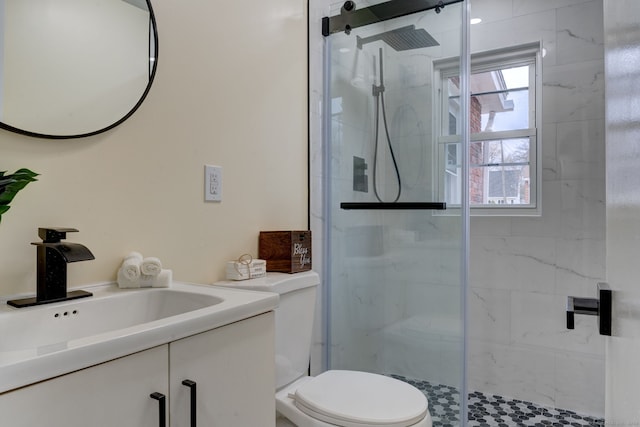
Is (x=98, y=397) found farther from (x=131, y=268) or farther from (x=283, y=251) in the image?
(x=283, y=251)

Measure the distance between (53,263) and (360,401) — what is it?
0.95 meters

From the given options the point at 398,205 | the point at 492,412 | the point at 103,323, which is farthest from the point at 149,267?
the point at 492,412

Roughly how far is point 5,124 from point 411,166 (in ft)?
5.08

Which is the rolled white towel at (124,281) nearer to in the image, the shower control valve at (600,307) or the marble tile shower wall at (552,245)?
the shower control valve at (600,307)

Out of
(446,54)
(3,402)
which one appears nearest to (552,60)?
(446,54)

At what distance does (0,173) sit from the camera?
84 centimetres

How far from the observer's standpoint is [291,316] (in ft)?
4.80

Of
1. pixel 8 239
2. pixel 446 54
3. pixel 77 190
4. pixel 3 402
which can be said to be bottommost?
pixel 3 402

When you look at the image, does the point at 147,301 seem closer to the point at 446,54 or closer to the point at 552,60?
the point at 446,54

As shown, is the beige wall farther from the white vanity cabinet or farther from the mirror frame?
the white vanity cabinet

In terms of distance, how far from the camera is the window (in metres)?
2.36

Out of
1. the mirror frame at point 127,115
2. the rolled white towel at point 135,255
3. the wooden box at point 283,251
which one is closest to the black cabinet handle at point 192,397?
the rolled white towel at point 135,255

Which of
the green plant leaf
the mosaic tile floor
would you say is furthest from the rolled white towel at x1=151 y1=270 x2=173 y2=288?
the mosaic tile floor

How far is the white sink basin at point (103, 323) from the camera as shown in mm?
579
